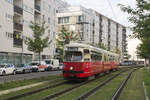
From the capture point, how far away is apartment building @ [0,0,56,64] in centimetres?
4250

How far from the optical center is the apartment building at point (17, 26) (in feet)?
139

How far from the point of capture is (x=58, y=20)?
9038 cm

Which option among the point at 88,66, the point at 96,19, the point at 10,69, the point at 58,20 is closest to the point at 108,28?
the point at 96,19

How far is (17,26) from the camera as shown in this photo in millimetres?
47125

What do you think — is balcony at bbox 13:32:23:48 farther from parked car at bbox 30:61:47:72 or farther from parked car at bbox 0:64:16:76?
parked car at bbox 0:64:16:76

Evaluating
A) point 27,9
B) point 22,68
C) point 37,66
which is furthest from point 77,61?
point 27,9

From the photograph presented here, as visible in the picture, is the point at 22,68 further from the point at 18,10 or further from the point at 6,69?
the point at 18,10

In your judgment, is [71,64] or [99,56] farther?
[99,56]

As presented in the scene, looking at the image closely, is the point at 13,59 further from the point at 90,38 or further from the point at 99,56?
the point at 90,38

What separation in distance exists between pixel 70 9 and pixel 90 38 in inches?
482

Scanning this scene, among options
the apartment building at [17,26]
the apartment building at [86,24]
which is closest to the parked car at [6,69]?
the apartment building at [17,26]

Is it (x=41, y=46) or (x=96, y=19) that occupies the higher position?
(x=96, y=19)

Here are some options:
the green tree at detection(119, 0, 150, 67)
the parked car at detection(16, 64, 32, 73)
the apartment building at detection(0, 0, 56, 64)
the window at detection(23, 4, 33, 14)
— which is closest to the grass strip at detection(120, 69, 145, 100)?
the green tree at detection(119, 0, 150, 67)

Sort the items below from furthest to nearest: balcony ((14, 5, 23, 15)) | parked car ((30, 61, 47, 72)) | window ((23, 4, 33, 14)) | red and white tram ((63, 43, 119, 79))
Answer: window ((23, 4, 33, 14))
balcony ((14, 5, 23, 15))
parked car ((30, 61, 47, 72))
red and white tram ((63, 43, 119, 79))
